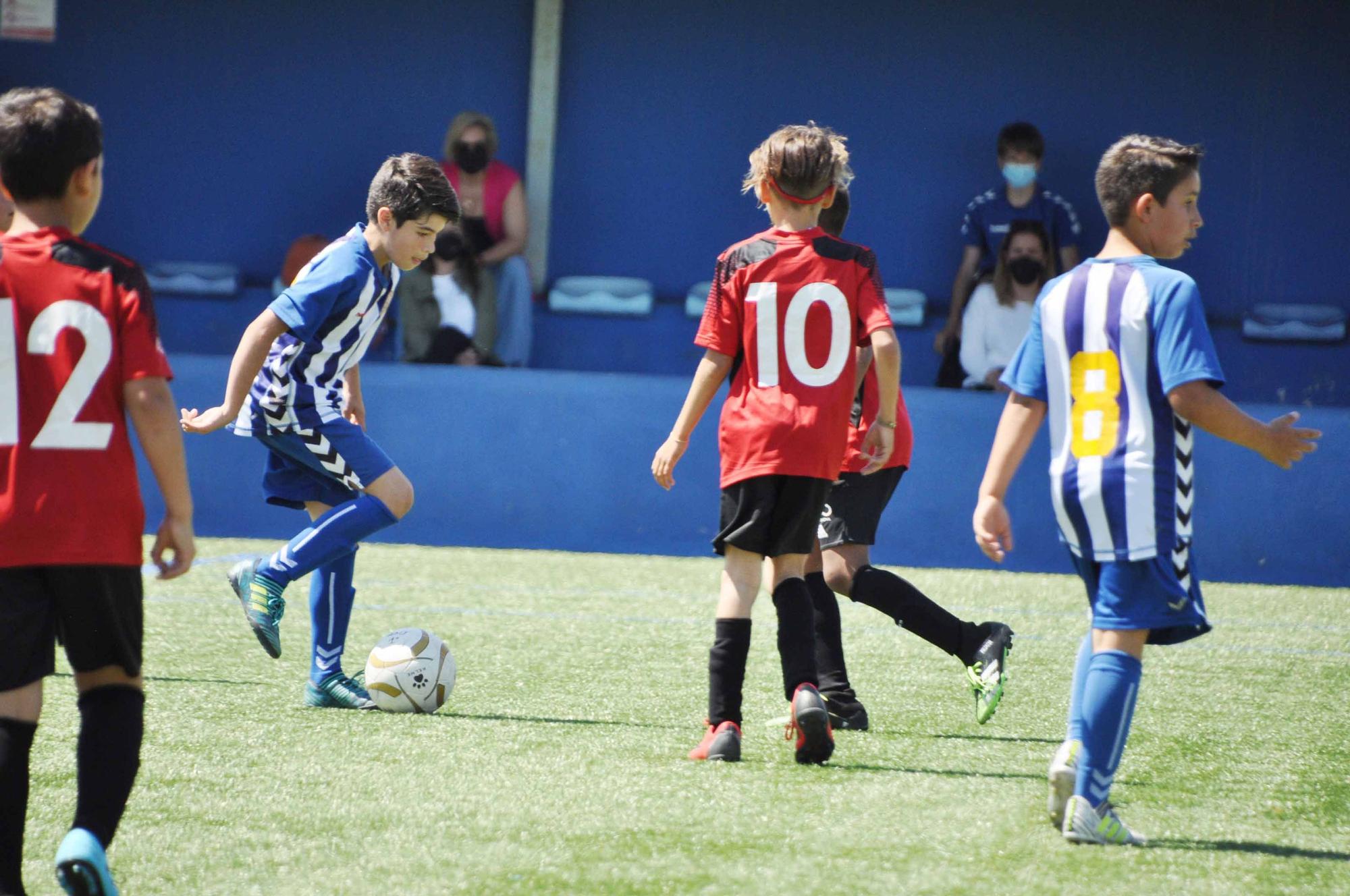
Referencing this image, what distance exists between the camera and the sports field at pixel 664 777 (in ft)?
9.04

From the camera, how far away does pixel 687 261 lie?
1066 cm

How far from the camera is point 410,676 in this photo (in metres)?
4.23

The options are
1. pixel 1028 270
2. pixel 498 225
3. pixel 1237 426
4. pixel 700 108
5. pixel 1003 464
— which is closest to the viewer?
pixel 1237 426

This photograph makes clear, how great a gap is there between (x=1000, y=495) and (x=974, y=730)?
1316 millimetres

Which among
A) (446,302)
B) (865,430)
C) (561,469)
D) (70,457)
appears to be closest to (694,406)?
(865,430)

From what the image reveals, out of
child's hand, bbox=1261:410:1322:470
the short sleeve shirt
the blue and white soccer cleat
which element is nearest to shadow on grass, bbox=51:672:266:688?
the blue and white soccer cleat

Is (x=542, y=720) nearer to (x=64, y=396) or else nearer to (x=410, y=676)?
(x=410, y=676)

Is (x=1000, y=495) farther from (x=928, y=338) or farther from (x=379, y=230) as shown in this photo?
(x=928, y=338)

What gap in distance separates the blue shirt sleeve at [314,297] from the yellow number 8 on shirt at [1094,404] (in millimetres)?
1962

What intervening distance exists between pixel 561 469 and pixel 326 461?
4.22m

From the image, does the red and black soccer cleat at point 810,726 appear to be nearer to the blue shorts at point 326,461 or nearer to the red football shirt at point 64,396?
the blue shorts at point 326,461

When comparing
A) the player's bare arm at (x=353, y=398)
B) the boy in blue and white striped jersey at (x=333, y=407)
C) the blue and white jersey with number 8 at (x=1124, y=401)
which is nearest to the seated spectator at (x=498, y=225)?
the player's bare arm at (x=353, y=398)

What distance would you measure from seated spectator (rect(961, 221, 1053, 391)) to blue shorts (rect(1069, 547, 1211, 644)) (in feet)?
19.8

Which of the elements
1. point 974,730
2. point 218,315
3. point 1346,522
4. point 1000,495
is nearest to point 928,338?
point 1346,522
